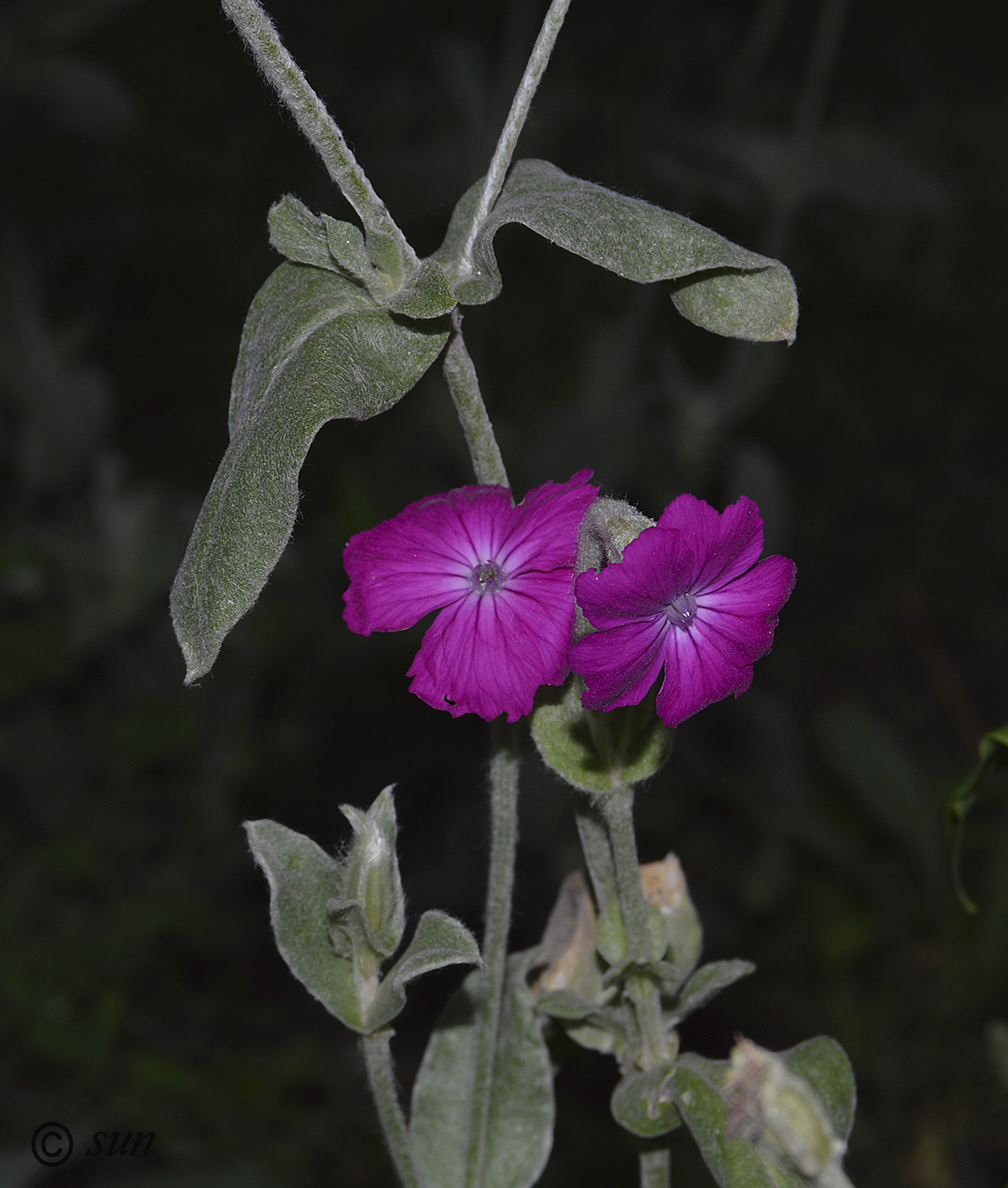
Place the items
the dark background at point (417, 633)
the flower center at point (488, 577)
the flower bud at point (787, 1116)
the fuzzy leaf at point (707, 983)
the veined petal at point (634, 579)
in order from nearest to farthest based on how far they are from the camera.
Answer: the flower bud at point (787, 1116) < the veined petal at point (634, 579) < the flower center at point (488, 577) < the fuzzy leaf at point (707, 983) < the dark background at point (417, 633)

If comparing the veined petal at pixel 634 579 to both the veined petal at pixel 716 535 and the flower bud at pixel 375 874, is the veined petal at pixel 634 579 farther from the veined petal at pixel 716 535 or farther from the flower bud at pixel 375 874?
the flower bud at pixel 375 874

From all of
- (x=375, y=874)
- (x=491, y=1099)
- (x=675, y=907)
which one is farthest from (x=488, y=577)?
(x=491, y=1099)

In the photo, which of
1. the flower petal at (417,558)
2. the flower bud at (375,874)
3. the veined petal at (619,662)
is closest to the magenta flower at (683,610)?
the veined petal at (619,662)

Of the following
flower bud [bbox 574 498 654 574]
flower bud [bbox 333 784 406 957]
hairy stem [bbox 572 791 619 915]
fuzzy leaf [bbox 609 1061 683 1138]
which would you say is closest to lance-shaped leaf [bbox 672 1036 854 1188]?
fuzzy leaf [bbox 609 1061 683 1138]

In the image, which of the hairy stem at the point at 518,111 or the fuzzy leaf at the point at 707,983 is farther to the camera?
the fuzzy leaf at the point at 707,983

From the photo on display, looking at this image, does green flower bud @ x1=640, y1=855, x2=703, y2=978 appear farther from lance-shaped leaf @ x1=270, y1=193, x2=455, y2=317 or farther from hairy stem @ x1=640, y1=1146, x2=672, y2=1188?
lance-shaped leaf @ x1=270, y1=193, x2=455, y2=317

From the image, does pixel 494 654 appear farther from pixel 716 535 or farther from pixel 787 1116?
pixel 787 1116
